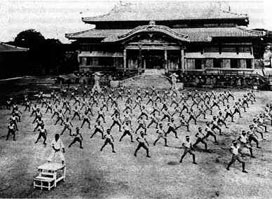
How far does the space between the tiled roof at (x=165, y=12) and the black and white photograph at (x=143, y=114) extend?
0.20 metres

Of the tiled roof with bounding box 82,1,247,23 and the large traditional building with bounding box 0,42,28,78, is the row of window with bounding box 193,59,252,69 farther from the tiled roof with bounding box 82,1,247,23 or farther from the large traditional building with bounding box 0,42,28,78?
the large traditional building with bounding box 0,42,28,78

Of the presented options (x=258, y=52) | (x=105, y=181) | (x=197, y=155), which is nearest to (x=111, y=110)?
(x=197, y=155)

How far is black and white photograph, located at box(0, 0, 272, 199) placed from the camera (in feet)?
35.2

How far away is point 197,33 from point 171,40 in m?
Result: 4.34

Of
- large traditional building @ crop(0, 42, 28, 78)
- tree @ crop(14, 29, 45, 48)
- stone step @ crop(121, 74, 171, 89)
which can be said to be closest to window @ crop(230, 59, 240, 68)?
stone step @ crop(121, 74, 171, 89)

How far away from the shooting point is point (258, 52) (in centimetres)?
6444

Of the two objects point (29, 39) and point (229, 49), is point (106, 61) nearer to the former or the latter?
point (229, 49)

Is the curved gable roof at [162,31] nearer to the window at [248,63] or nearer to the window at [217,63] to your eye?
the window at [217,63]

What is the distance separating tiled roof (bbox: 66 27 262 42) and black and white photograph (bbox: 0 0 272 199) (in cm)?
15

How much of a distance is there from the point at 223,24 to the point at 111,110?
1000 inches

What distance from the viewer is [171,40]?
39062 mm

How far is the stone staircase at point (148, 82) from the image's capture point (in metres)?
34.2

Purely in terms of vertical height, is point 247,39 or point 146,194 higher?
point 247,39

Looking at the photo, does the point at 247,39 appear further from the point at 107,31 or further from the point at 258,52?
the point at 258,52
